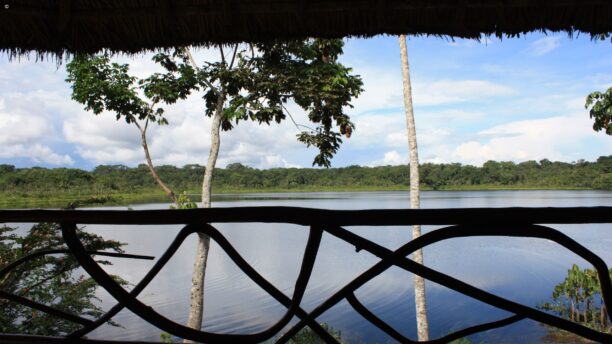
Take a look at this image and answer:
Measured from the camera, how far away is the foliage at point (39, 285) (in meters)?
4.49

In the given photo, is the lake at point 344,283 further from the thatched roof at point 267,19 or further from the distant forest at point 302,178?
the thatched roof at point 267,19

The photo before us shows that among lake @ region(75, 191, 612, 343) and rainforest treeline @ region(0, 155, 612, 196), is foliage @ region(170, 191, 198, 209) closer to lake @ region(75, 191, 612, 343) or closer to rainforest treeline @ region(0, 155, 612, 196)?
lake @ region(75, 191, 612, 343)

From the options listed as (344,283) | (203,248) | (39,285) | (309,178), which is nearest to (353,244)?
(39,285)

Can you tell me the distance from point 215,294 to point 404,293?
5185 mm

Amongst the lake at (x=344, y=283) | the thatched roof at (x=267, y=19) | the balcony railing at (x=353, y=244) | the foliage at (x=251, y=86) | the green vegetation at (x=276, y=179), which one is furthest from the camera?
the green vegetation at (x=276, y=179)

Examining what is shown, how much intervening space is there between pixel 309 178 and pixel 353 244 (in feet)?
53.1

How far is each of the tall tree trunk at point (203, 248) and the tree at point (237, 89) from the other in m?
0.01

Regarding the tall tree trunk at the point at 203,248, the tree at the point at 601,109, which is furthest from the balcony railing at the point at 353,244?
the tree at the point at 601,109

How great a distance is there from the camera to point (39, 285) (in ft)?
16.2

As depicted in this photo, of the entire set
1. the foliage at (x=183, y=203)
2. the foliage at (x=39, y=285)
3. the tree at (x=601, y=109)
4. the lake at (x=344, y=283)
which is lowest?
the lake at (x=344, y=283)

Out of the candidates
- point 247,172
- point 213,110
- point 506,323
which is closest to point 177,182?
point 247,172

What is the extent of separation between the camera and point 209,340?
1.60 feet

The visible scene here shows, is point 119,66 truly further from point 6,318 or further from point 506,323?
point 506,323

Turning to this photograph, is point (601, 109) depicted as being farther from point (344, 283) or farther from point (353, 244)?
point (353, 244)
